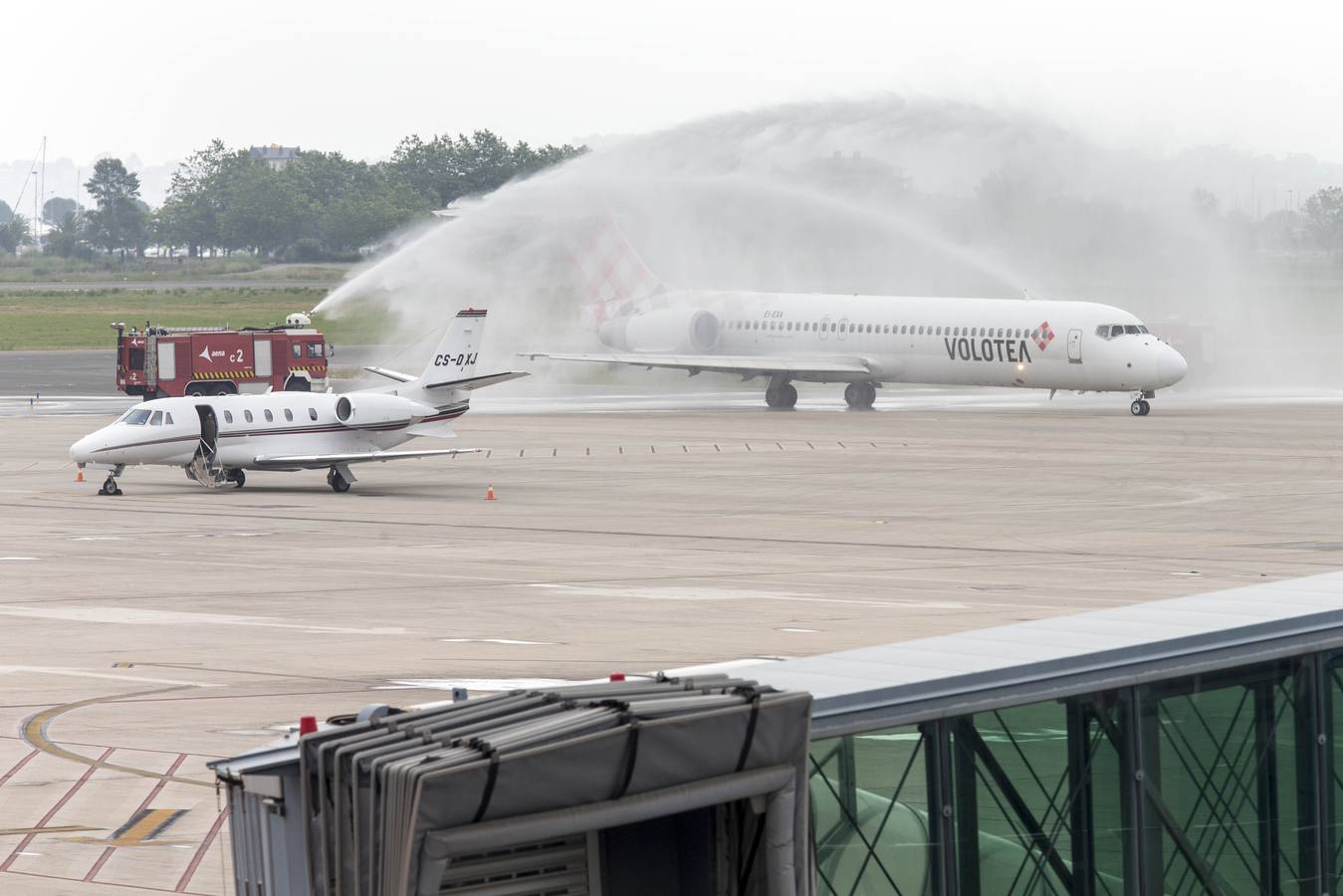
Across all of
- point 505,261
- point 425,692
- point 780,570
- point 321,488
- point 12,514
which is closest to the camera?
point 425,692

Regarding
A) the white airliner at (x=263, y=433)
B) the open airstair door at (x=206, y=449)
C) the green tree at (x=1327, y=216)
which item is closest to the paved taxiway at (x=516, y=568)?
the open airstair door at (x=206, y=449)

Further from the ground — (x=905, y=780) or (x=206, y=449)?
(x=905, y=780)

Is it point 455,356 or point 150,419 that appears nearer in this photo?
point 150,419

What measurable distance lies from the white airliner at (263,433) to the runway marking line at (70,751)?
2437cm

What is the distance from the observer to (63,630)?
25984mm

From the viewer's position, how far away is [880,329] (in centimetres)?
7169

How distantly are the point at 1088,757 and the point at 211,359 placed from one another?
245ft

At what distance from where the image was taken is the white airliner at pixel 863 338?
66.6 metres

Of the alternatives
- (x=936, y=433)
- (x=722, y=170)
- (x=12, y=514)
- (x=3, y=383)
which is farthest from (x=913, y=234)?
(x=12, y=514)

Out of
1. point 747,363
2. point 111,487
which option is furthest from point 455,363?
point 747,363

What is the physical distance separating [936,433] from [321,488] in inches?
856

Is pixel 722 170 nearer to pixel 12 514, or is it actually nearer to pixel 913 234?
pixel 913 234

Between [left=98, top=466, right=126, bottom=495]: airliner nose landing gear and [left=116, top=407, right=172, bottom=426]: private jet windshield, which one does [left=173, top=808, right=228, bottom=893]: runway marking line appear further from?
[left=98, top=466, right=126, bottom=495]: airliner nose landing gear

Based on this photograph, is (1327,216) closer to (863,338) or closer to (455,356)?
(863,338)
